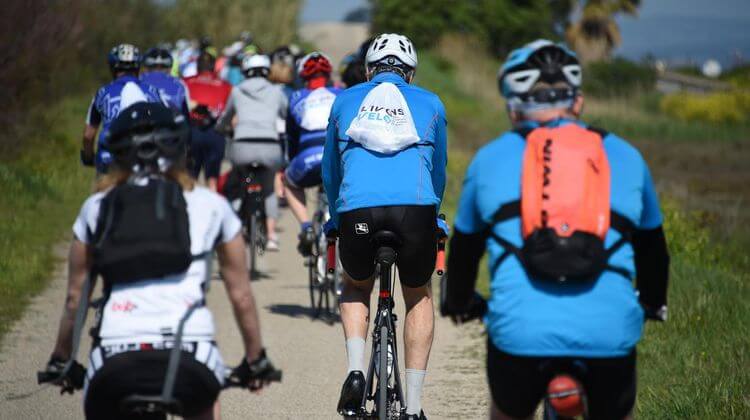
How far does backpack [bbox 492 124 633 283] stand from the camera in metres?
4.11

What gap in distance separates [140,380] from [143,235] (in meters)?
0.43

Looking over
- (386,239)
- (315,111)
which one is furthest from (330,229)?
(315,111)

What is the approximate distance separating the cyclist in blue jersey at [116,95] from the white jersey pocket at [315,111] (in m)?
1.31

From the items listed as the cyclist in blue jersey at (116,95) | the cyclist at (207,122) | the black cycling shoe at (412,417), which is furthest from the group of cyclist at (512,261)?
the cyclist at (207,122)

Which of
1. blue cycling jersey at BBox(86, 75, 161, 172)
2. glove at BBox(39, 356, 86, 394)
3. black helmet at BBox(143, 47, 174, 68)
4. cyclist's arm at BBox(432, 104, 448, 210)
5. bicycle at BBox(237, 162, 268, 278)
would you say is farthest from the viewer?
bicycle at BBox(237, 162, 268, 278)

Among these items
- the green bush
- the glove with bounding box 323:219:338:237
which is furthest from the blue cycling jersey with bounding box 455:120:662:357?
the green bush

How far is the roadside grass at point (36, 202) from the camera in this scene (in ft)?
38.9

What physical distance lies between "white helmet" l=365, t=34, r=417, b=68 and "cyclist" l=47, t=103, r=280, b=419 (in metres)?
2.22

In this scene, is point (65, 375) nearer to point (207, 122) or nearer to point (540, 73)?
point (540, 73)

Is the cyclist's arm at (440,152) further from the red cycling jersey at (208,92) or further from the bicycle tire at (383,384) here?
the red cycling jersey at (208,92)

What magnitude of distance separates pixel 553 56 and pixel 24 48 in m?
13.7

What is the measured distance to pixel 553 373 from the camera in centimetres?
418

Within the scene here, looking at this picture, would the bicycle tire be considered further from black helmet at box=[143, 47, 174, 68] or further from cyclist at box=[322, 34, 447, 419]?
black helmet at box=[143, 47, 174, 68]

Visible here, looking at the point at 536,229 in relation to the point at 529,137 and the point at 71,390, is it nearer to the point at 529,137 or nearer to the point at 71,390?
the point at 529,137
